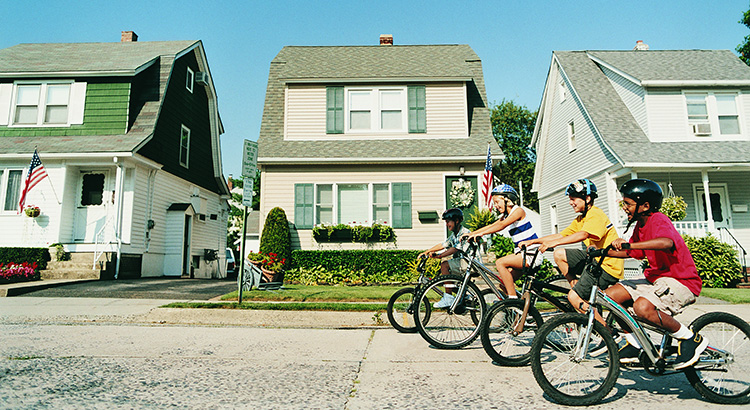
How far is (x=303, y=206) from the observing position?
16.1 meters

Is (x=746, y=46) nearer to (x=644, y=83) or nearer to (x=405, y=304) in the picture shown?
(x=644, y=83)

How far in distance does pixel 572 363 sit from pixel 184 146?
20.0 m

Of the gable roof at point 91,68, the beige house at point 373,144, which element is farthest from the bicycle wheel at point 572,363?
the gable roof at point 91,68

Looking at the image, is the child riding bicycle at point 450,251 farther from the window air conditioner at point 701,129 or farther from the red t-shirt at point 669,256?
the window air conditioner at point 701,129

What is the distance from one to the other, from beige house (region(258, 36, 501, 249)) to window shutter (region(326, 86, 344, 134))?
0.04 m

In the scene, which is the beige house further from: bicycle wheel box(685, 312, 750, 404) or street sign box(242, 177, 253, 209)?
bicycle wheel box(685, 312, 750, 404)

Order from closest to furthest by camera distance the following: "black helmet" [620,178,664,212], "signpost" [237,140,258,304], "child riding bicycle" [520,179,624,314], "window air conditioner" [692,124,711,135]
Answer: "black helmet" [620,178,664,212]
"child riding bicycle" [520,179,624,314]
"signpost" [237,140,258,304]
"window air conditioner" [692,124,711,135]

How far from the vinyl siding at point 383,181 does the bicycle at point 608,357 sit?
1222cm

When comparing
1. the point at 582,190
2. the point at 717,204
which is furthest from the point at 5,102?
the point at 717,204

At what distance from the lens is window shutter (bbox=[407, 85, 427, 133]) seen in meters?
16.9

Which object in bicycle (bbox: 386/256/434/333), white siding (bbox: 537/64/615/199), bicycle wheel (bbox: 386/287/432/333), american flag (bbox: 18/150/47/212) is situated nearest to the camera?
bicycle (bbox: 386/256/434/333)

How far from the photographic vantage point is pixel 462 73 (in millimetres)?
17250

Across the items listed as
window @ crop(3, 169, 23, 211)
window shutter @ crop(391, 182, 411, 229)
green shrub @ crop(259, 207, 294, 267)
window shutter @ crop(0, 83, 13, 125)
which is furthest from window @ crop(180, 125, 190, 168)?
window shutter @ crop(391, 182, 411, 229)

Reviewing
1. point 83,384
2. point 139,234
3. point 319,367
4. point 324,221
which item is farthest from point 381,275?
point 83,384
